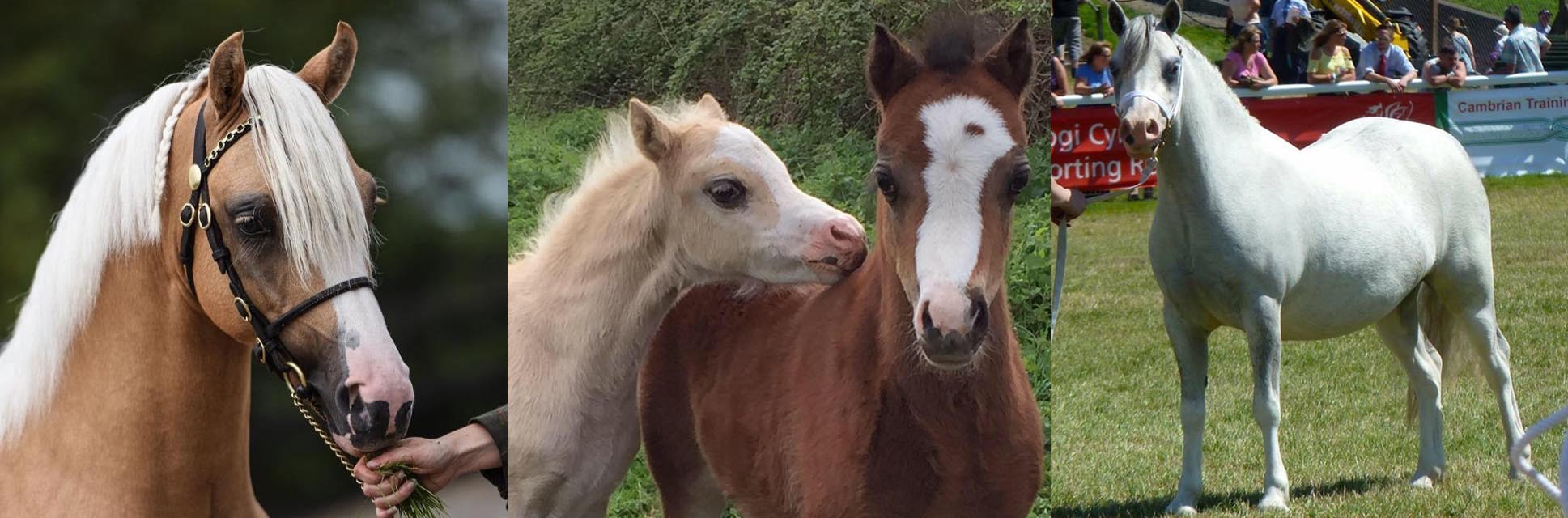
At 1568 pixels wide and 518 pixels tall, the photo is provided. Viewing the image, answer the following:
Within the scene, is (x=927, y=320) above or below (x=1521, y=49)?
above

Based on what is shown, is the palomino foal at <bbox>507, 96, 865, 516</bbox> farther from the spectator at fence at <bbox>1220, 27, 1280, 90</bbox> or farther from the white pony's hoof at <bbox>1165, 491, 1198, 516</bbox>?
the spectator at fence at <bbox>1220, 27, 1280, 90</bbox>

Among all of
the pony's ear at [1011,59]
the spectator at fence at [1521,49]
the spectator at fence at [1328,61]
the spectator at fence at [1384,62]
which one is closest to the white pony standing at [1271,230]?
the pony's ear at [1011,59]

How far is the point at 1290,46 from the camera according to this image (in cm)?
856

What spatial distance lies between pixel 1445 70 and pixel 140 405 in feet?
28.7

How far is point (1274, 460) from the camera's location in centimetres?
434

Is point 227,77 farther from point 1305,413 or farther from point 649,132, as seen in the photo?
point 1305,413

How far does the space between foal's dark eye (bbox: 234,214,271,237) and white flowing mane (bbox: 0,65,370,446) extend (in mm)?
39

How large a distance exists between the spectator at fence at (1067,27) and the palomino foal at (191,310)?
1960mm

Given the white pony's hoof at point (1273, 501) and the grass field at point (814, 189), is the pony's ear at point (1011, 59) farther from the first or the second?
the white pony's hoof at point (1273, 501)

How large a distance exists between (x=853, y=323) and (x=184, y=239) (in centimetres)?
101

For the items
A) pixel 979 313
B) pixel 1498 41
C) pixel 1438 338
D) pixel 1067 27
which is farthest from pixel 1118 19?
pixel 1498 41

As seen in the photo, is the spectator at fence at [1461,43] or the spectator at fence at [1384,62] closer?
the spectator at fence at [1384,62]

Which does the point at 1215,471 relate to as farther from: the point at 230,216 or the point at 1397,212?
the point at 230,216

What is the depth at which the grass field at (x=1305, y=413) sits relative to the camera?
4.57 m
